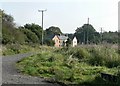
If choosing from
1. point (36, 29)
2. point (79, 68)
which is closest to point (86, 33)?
point (36, 29)

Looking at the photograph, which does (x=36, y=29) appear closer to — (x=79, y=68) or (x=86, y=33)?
(x=86, y=33)

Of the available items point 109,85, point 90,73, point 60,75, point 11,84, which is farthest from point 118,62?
point 11,84

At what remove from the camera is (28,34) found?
8644 cm

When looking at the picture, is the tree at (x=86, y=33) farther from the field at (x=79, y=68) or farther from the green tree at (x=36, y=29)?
the field at (x=79, y=68)

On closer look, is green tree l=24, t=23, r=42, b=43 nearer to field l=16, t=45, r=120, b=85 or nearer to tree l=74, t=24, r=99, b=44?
tree l=74, t=24, r=99, b=44

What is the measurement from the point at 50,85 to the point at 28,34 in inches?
2965

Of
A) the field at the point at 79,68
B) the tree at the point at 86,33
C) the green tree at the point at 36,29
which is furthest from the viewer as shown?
the tree at the point at 86,33

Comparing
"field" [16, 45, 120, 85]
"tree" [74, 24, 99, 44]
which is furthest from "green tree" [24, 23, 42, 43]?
"field" [16, 45, 120, 85]

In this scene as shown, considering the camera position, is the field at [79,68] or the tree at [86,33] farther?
the tree at [86,33]

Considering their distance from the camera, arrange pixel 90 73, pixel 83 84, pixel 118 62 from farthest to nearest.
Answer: pixel 118 62
pixel 90 73
pixel 83 84

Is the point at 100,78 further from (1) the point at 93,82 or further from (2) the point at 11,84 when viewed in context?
(2) the point at 11,84

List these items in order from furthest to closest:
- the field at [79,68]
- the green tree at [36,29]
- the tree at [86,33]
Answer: the tree at [86,33], the green tree at [36,29], the field at [79,68]

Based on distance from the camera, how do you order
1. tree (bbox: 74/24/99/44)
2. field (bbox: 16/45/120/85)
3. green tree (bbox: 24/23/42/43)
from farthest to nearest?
1. tree (bbox: 74/24/99/44)
2. green tree (bbox: 24/23/42/43)
3. field (bbox: 16/45/120/85)

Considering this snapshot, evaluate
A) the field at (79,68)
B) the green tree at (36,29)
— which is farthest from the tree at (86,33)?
the field at (79,68)
